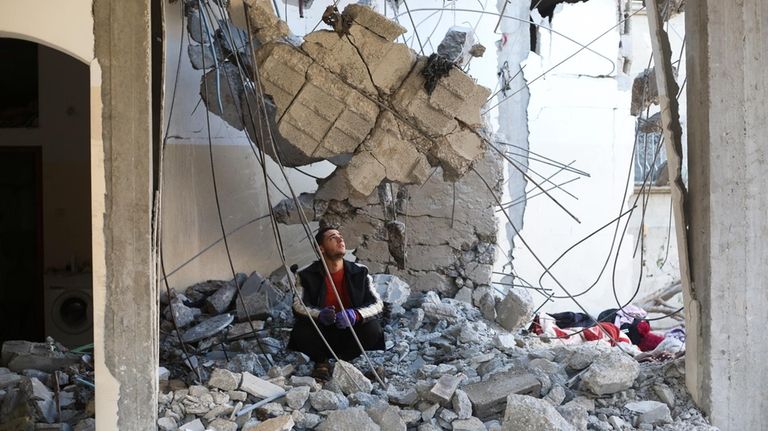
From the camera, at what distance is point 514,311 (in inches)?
294

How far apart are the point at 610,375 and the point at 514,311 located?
2.54 m

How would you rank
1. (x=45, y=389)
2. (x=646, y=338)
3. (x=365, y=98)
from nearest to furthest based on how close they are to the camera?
1. (x=45, y=389)
2. (x=365, y=98)
3. (x=646, y=338)

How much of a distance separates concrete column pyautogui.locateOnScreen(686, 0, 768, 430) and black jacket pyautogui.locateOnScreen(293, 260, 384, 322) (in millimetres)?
2255

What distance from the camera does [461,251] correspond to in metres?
8.13

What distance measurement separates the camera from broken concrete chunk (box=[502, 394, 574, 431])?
4.42 metres

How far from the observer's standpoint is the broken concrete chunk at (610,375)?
16.1 ft

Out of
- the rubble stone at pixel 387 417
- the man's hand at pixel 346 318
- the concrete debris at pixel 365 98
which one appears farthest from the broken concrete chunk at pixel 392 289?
the rubble stone at pixel 387 417

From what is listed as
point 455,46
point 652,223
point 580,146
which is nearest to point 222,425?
point 455,46

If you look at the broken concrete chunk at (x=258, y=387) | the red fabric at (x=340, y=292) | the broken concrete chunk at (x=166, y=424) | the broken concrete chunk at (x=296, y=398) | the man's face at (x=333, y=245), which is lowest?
the broken concrete chunk at (x=166, y=424)

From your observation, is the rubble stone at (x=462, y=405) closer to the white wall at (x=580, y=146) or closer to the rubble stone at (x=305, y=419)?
the rubble stone at (x=305, y=419)

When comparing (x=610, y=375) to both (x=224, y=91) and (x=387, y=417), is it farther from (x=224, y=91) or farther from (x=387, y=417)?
(x=224, y=91)

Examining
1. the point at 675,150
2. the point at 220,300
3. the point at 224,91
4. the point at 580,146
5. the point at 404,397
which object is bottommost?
the point at 404,397

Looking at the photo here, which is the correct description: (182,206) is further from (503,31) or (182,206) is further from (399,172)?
(503,31)

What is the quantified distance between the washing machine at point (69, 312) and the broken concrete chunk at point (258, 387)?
4356 mm
